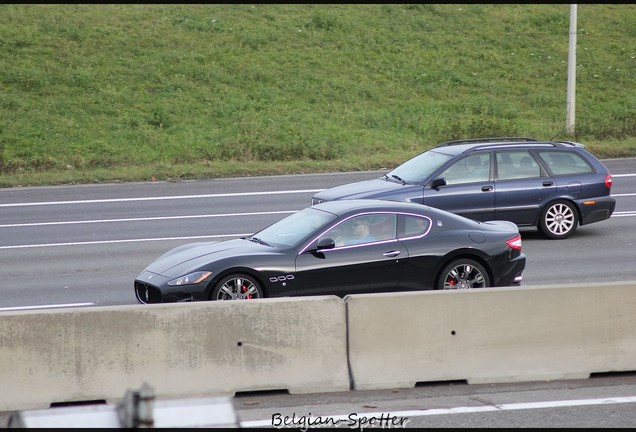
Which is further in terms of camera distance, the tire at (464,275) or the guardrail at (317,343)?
the tire at (464,275)

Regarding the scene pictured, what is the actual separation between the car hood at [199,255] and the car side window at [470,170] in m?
5.46

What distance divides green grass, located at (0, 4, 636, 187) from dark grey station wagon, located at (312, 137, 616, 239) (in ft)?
33.6

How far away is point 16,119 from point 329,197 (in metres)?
18.0

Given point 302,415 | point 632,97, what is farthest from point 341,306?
point 632,97

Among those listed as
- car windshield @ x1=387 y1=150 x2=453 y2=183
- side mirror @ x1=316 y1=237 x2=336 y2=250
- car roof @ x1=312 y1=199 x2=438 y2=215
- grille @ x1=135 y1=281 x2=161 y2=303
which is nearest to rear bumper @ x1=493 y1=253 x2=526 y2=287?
car roof @ x1=312 y1=199 x2=438 y2=215

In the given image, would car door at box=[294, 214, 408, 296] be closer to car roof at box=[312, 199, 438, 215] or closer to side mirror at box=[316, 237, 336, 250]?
side mirror at box=[316, 237, 336, 250]

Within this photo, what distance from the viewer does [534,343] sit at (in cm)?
860

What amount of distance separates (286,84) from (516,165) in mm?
19842

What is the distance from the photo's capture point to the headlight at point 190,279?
10.5 m

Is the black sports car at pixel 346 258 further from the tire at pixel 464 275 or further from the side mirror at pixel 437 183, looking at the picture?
the side mirror at pixel 437 183

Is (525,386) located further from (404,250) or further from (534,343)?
(404,250)

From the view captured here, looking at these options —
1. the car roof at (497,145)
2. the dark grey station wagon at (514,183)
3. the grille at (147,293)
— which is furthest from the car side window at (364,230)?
the car roof at (497,145)

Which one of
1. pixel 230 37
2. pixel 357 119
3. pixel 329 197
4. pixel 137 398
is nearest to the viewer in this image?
pixel 137 398

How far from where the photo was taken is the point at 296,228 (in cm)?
1147
